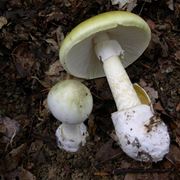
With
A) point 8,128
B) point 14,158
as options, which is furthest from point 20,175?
point 8,128

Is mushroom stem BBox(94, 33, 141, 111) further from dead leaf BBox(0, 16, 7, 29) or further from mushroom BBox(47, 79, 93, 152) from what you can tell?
dead leaf BBox(0, 16, 7, 29)

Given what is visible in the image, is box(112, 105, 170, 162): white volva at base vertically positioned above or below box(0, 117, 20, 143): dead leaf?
above

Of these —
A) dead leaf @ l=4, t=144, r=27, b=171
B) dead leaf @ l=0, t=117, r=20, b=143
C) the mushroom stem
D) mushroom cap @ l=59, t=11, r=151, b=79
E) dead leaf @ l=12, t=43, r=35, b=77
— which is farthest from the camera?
dead leaf @ l=12, t=43, r=35, b=77

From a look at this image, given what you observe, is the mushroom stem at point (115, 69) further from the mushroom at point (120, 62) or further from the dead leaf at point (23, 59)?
the dead leaf at point (23, 59)

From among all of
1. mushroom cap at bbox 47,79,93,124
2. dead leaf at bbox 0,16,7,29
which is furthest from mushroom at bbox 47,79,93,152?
dead leaf at bbox 0,16,7,29

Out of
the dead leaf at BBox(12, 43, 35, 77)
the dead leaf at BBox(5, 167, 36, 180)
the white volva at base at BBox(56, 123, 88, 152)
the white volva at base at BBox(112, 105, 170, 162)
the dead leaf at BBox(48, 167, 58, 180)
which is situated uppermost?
the white volva at base at BBox(112, 105, 170, 162)

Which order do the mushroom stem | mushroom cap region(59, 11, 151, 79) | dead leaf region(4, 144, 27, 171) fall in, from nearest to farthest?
mushroom cap region(59, 11, 151, 79)
the mushroom stem
dead leaf region(4, 144, 27, 171)

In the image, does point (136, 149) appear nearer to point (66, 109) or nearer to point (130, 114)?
point (130, 114)

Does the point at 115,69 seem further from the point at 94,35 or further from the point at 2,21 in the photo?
the point at 2,21
